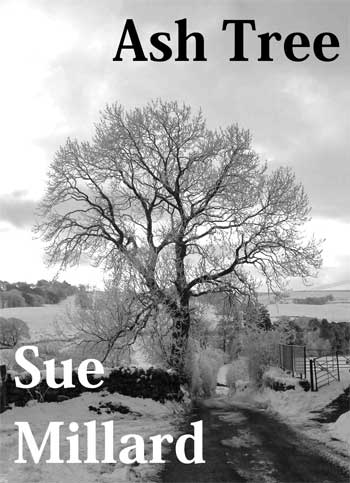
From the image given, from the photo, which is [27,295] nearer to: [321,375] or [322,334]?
[322,334]

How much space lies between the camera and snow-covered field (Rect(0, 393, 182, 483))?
9.98 meters

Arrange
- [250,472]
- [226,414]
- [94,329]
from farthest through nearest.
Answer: [94,329] < [226,414] < [250,472]

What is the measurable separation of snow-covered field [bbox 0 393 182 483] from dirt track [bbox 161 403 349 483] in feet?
2.88

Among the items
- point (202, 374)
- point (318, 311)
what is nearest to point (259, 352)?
point (202, 374)

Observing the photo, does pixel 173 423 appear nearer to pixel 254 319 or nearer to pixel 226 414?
pixel 226 414

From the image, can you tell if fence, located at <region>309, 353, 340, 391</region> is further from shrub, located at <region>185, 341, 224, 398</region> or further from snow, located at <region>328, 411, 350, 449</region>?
shrub, located at <region>185, 341, 224, 398</region>

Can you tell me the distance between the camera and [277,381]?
25.6 m

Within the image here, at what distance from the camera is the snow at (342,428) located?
14.3m

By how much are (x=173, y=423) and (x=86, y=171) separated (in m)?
14.4

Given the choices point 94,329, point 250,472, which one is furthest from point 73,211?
point 250,472

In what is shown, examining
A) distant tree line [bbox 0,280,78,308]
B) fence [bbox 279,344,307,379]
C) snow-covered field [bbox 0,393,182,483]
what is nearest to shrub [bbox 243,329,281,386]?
fence [bbox 279,344,307,379]

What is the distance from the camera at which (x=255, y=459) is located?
1172cm

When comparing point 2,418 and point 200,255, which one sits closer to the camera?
point 2,418

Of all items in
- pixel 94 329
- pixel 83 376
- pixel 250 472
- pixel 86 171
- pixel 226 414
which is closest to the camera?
pixel 250 472
